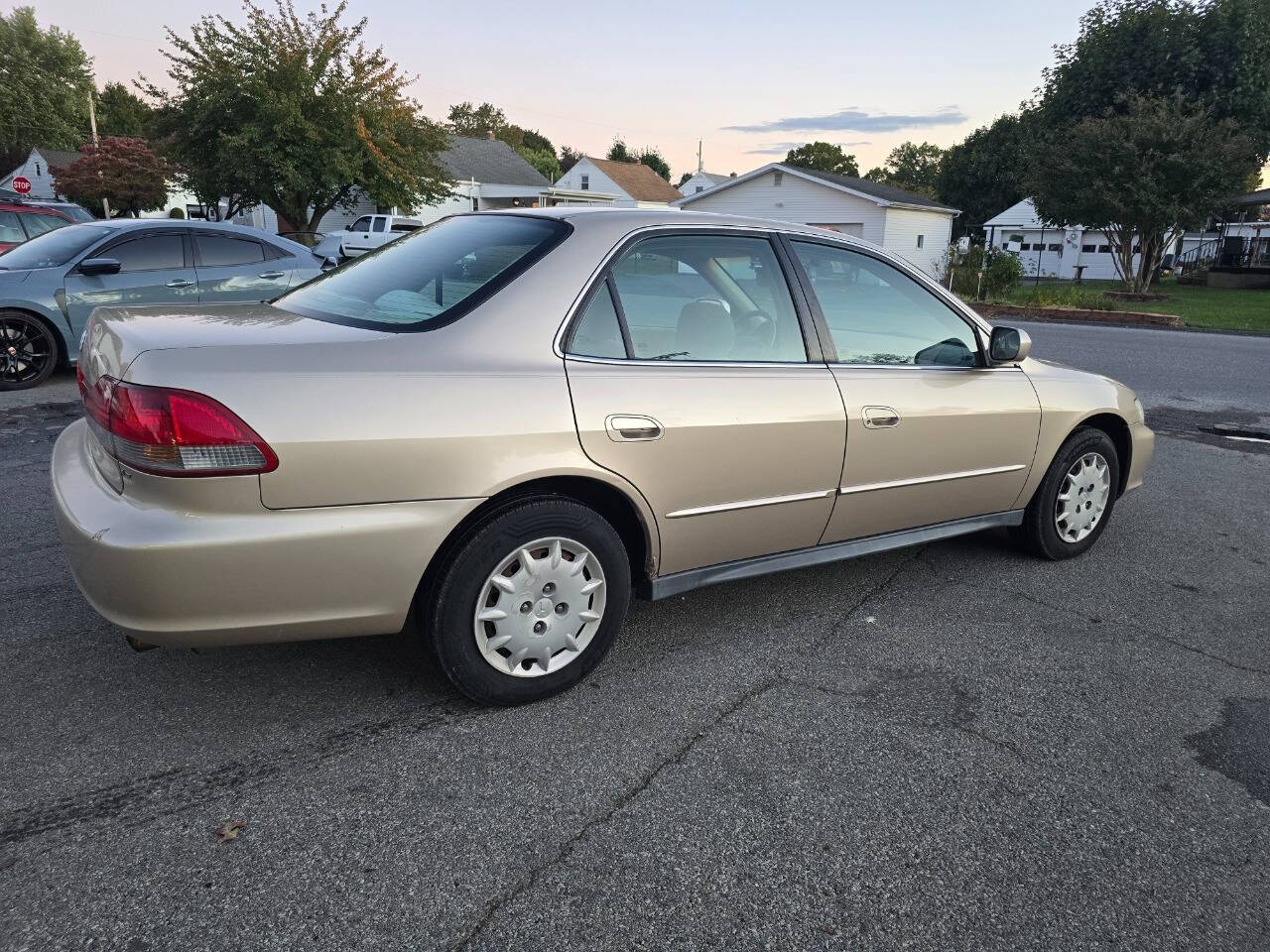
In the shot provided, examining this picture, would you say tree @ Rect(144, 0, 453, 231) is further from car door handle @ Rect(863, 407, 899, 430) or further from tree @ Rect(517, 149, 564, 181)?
tree @ Rect(517, 149, 564, 181)

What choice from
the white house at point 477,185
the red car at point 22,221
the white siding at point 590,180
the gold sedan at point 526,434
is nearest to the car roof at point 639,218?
the gold sedan at point 526,434

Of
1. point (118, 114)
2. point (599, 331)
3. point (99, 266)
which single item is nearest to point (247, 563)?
point (599, 331)

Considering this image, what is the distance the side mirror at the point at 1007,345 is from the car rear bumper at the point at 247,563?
251 cm

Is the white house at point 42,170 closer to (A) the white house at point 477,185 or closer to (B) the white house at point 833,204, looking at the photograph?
(A) the white house at point 477,185

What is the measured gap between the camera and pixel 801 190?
120 ft

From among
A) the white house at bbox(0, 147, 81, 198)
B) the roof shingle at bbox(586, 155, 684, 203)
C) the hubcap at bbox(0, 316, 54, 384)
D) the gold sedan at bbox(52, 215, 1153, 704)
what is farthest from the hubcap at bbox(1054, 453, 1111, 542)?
the white house at bbox(0, 147, 81, 198)

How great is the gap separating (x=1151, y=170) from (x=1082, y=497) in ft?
83.3

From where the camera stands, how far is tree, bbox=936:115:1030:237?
6038cm

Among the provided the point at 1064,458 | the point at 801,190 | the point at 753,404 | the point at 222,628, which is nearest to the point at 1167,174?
the point at 801,190

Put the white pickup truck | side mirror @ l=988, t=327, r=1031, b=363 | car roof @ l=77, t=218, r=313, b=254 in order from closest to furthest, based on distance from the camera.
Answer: side mirror @ l=988, t=327, r=1031, b=363
car roof @ l=77, t=218, r=313, b=254
the white pickup truck

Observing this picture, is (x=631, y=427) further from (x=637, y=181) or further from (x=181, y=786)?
(x=637, y=181)

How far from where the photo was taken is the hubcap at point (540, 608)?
2934 mm

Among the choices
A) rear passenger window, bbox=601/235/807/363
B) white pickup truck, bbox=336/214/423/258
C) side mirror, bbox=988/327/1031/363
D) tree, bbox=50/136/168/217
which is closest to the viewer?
rear passenger window, bbox=601/235/807/363

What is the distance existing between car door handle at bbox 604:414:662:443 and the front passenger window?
1.00 meters
